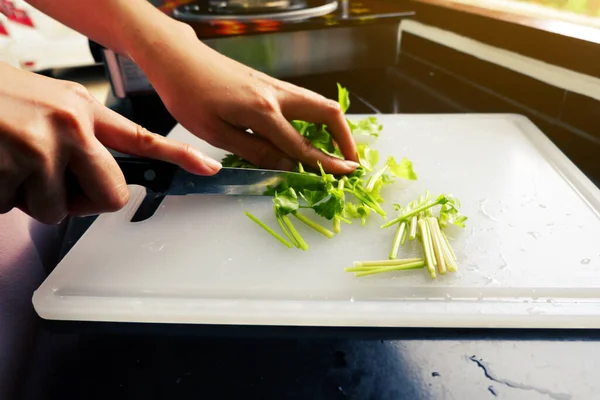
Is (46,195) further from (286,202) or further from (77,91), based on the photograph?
(286,202)

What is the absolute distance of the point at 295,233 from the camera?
35.4 inches

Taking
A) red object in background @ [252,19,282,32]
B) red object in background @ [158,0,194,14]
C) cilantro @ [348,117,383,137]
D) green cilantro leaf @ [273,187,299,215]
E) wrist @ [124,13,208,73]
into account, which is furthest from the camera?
red object in background @ [158,0,194,14]

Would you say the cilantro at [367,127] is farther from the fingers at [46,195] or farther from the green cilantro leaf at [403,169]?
the fingers at [46,195]

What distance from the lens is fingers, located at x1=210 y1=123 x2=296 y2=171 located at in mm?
1039

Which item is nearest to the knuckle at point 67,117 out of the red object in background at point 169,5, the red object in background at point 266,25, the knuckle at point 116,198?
A: the knuckle at point 116,198

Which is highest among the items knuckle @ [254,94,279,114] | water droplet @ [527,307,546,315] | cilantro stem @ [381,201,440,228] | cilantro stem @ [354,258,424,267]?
knuckle @ [254,94,279,114]

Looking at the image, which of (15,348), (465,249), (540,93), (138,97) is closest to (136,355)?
(15,348)

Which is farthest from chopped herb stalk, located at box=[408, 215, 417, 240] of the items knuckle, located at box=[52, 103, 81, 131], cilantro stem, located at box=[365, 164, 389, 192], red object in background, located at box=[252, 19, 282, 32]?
red object in background, located at box=[252, 19, 282, 32]

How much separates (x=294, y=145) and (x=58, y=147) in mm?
504

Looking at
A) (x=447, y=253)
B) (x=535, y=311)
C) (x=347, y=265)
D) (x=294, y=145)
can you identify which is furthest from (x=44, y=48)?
(x=535, y=311)

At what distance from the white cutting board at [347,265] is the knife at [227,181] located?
4 cm

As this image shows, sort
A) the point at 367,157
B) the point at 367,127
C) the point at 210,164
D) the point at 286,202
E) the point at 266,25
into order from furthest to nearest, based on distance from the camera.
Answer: the point at 266,25 → the point at 367,127 → the point at 367,157 → the point at 286,202 → the point at 210,164

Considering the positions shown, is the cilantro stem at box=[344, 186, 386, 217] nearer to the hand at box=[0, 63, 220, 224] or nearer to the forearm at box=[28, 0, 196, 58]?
the hand at box=[0, 63, 220, 224]

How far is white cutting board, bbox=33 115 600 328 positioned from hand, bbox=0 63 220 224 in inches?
6.2
